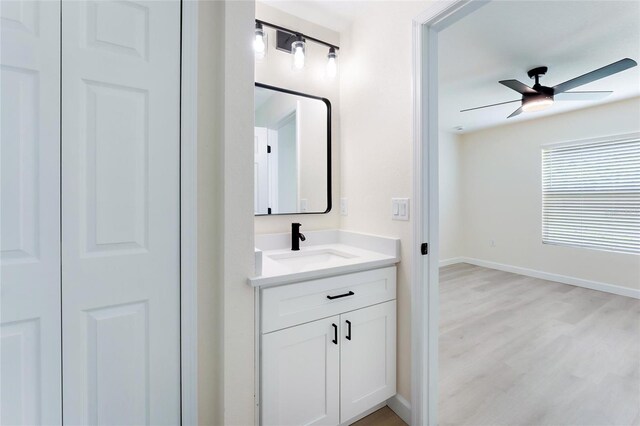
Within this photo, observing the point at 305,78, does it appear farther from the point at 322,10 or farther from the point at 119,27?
the point at 119,27

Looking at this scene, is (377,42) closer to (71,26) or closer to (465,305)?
(71,26)

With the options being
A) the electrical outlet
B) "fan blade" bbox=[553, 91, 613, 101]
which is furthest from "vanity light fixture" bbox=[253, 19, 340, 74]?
"fan blade" bbox=[553, 91, 613, 101]

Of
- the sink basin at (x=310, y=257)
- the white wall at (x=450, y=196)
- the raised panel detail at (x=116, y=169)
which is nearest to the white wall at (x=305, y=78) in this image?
the sink basin at (x=310, y=257)

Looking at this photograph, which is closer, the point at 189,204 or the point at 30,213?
the point at 30,213

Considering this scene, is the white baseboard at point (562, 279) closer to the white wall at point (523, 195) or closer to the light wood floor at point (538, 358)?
the white wall at point (523, 195)

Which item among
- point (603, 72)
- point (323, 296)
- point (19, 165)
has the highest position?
point (603, 72)

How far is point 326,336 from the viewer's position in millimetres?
1388

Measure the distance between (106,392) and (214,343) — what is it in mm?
403

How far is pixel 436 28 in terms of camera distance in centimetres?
147

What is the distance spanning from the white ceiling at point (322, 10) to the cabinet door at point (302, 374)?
186 centimetres

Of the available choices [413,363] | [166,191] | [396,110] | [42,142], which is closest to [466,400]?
[413,363]

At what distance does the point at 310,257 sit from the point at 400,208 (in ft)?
2.03

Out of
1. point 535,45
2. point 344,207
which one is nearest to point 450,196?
point 535,45

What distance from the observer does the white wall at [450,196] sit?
5.15 meters
